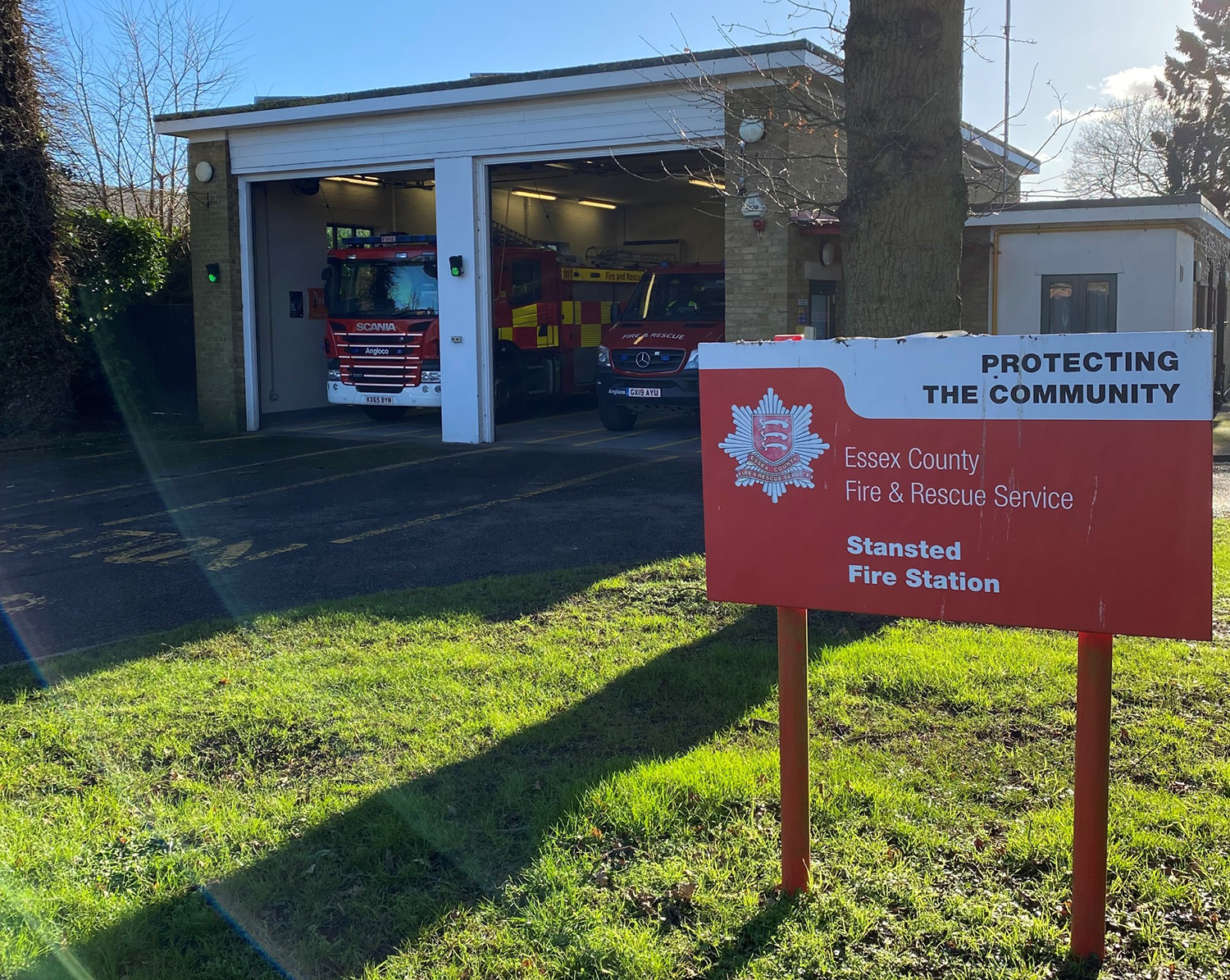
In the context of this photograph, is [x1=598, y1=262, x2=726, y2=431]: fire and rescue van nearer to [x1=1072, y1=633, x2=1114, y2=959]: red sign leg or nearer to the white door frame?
the white door frame

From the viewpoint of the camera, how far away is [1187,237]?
57.0ft

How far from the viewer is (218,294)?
18.2 m

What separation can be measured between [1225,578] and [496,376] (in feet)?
41.7

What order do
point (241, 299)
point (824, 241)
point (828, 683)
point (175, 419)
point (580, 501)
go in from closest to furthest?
1. point (828, 683)
2. point (580, 501)
3. point (824, 241)
4. point (241, 299)
5. point (175, 419)

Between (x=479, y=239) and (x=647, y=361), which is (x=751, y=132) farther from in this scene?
(x=479, y=239)

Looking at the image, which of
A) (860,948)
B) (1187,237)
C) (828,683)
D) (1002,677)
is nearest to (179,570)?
(828,683)

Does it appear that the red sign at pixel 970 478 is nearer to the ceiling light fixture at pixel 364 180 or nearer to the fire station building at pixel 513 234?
the fire station building at pixel 513 234

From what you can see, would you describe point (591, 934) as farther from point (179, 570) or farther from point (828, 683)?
point (179, 570)

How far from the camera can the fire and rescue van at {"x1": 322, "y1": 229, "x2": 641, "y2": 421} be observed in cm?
1753

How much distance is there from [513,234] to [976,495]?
17196mm

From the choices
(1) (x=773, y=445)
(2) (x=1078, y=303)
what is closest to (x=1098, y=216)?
(2) (x=1078, y=303)

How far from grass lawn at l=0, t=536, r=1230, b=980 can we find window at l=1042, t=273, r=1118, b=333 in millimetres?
12030

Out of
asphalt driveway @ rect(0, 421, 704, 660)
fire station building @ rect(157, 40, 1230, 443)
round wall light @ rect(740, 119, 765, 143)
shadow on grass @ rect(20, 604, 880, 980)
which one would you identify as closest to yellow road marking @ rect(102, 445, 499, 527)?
asphalt driveway @ rect(0, 421, 704, 660)

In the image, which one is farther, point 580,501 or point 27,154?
point 27,154
